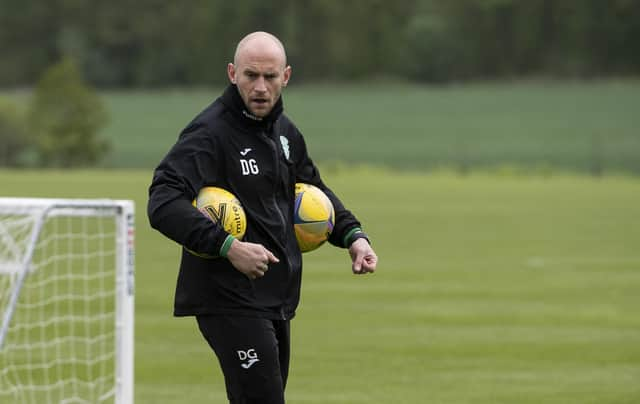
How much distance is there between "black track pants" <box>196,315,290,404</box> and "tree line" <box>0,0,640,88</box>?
108060 mm

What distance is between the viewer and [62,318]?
1398cm

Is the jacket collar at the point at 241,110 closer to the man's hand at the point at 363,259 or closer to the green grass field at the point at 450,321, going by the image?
the man's hand at the point at 363,259

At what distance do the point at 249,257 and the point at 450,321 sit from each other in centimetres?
905

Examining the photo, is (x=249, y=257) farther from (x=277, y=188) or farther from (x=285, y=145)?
(x=285, y=145)

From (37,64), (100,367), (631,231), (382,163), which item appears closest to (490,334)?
(100,367)

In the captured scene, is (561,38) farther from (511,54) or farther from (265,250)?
(265,250)

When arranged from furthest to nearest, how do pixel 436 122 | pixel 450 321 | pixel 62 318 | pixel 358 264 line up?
pixel 436 122 < pixel 450 321 < pixel 62 318 < pixel 358 264

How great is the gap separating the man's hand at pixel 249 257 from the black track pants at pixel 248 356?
39cm

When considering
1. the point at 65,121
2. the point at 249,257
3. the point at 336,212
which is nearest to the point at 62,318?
the point at 336,212

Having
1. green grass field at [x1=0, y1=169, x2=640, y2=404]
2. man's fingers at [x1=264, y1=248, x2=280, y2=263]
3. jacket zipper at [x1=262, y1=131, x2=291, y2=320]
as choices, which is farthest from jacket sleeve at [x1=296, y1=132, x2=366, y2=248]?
green grass field at [x1=0, y1=169, x2=640, y2=404]

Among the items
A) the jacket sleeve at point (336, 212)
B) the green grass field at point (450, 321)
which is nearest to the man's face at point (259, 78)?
the jacket sleeve at point (336, 212)

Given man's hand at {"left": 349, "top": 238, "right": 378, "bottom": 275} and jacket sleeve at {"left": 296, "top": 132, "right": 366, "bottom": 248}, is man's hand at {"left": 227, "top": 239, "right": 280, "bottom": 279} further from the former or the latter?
jacket sleeve at {"left": 296, "top": 132, "right": 366, "bottom": 248}

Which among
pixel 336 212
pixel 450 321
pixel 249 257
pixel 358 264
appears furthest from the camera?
pixel 450 321

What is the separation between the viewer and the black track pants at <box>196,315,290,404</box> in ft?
20.8
